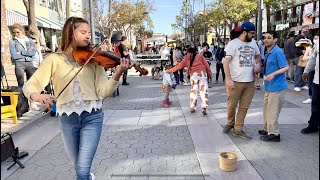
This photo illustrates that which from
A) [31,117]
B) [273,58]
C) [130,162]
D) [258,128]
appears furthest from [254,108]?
[31,117]

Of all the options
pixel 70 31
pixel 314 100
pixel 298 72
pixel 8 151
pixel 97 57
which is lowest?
pixel 8 151

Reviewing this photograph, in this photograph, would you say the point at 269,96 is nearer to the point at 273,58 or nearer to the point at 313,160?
the point at 273,58

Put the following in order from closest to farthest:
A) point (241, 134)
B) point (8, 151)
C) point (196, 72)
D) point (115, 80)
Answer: point (115, 80)
point (8, 151)
point (241, 134)
point (196, 72)

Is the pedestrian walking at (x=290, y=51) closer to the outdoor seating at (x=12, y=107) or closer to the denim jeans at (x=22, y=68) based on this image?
the denim jeans at (x=22, y=68)

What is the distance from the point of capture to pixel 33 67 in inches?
266

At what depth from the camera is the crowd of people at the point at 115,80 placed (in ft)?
7.90

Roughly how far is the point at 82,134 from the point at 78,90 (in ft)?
1.23

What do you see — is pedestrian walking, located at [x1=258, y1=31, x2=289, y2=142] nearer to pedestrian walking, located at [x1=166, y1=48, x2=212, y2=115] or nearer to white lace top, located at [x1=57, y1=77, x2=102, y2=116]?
pedestrian walking, located at [x1=166, y1=48, x2=212, y2=115]

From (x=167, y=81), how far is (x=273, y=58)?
3.33m

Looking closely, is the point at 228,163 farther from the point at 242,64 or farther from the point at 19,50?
the point at 19,50

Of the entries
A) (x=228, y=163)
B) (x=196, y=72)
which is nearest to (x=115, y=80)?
(x=228, y=163)

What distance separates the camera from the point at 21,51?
247 inches

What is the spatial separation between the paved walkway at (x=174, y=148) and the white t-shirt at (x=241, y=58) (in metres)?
1.05

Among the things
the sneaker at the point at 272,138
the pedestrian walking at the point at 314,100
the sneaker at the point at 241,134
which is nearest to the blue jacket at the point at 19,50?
the sneaker at the point at 241,134
